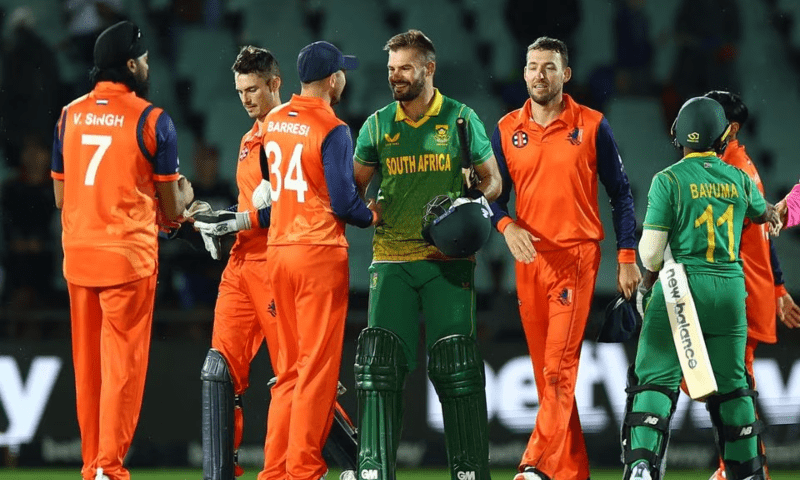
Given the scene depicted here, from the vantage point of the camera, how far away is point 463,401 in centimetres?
594

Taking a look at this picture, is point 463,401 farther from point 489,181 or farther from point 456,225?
point 489,181

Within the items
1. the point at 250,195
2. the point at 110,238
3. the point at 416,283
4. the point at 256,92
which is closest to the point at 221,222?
the point at 250,195

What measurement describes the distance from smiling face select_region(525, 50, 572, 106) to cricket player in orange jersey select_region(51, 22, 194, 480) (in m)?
1.95

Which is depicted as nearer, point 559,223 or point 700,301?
point 700,301

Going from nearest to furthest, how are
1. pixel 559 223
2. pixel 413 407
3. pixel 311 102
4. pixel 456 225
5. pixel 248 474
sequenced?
pixel 456 225 < pixel 311 102 < pixel 559 223 < pixel 248 474 < pixel 413 407

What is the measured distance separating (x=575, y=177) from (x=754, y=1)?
5539 mm

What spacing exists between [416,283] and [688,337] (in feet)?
4.22

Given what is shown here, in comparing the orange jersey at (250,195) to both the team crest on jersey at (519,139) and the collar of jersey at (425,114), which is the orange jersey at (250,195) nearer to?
the collar of jersey at (425,114)

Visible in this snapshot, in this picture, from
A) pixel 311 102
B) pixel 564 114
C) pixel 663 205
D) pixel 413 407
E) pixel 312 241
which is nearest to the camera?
pixel 663 205

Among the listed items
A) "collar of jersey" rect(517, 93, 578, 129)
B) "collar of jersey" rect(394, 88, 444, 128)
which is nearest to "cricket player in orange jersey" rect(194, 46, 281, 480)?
"collar of jersey" rect(394, 88, 444, 128)

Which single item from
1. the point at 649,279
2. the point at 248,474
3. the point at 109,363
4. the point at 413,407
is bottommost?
the point at 248,474

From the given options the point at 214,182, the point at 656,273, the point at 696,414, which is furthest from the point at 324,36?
the point at 656,273

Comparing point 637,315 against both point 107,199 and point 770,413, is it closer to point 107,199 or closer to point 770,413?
point 770,413

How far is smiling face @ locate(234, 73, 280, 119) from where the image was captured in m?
7.07
